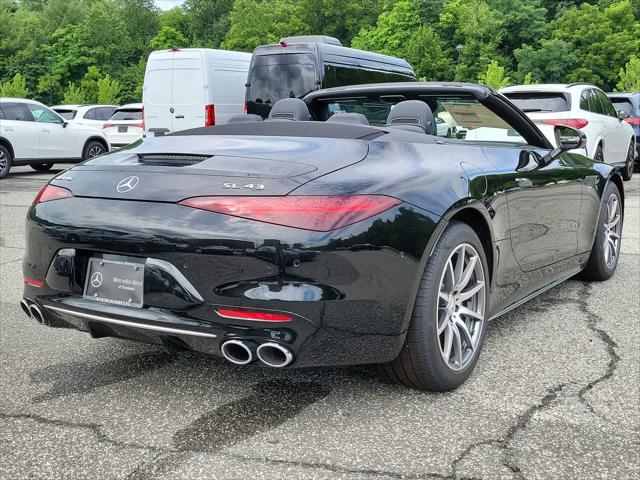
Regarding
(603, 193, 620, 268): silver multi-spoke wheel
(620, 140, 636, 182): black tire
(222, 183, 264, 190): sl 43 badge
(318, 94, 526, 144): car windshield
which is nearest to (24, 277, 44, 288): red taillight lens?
(222, 183, 264, 190): sl 43 badge

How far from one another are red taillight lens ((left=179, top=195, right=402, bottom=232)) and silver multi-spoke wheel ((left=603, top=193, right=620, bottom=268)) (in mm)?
3132

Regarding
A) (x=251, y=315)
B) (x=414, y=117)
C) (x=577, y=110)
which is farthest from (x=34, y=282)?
(x=577, y=110)

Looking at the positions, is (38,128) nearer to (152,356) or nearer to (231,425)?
(152,356)

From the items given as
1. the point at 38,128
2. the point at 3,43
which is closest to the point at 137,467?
the point at 38,128

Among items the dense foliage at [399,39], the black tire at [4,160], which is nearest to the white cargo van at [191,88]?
the black tire at [4,160]

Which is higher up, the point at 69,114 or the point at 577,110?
the point at 577,110

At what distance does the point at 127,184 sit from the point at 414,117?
151 centimetres

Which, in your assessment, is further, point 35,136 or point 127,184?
point 35,136

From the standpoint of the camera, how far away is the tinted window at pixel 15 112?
49.3 feet

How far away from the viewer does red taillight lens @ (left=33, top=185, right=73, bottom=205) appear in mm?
3062

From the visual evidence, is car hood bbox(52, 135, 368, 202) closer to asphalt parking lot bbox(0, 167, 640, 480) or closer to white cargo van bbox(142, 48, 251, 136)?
asphalt parking lot bbox(0, 167, 640, 480)

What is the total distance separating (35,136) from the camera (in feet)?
50.7

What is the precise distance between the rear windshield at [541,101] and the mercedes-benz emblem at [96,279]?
8758 millimetres

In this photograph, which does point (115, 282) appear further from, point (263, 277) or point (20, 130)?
point (20, 130)
